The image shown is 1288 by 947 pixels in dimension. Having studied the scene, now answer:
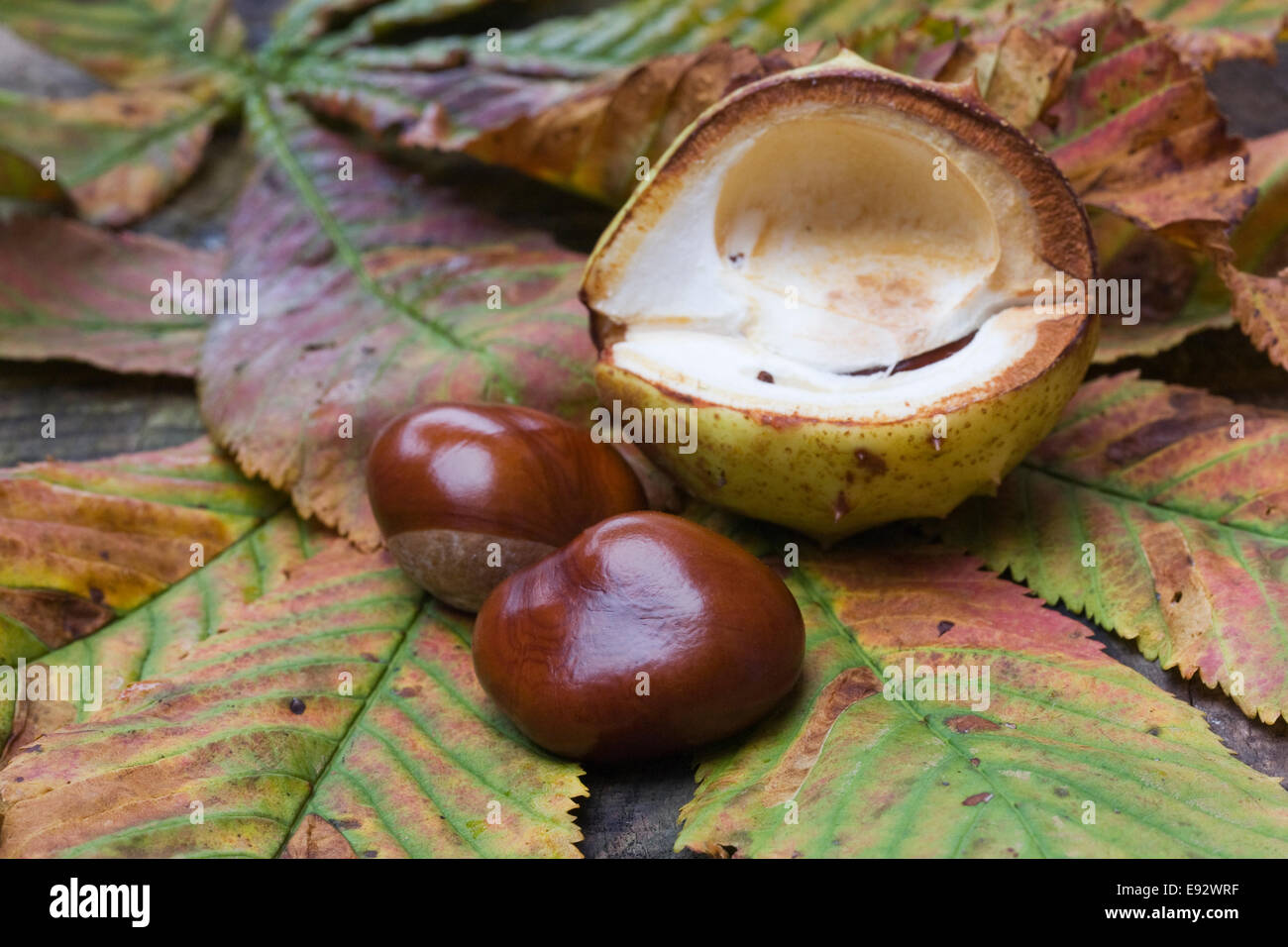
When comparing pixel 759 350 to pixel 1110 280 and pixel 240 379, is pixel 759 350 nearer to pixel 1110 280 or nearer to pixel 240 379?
pixel 1110 280

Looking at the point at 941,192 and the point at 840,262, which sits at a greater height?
the point at 941,192

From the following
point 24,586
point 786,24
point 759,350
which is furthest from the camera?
point 786,24

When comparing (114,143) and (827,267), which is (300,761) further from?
(114,143)

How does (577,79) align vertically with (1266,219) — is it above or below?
above

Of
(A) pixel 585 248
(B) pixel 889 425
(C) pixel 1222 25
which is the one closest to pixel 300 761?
(B) pixel 889 425

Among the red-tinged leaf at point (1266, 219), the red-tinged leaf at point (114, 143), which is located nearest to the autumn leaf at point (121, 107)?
the red-tinged leaf at point (114, 143)

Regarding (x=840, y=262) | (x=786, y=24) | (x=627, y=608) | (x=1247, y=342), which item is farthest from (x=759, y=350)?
(x=786, y=24)

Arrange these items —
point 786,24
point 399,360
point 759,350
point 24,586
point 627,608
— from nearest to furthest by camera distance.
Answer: point 627,608, point 24,586, point 759,350, point 399,360, point 786,24

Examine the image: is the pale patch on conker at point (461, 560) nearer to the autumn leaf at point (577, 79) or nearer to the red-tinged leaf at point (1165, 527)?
the red-tinged leaf at point (1165, 527)
